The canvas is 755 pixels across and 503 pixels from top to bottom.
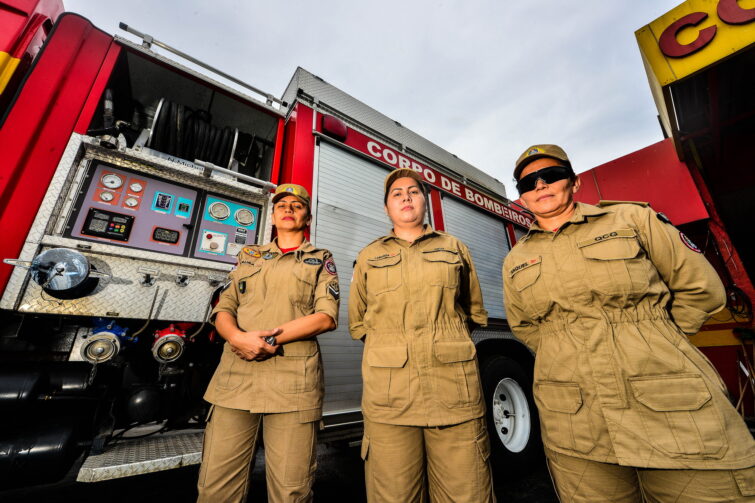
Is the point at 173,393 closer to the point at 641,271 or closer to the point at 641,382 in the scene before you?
the point at 641,382

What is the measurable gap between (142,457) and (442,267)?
5.97 ft

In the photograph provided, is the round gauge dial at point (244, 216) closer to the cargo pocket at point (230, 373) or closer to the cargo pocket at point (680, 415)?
the cargo pocket at point (230, 373)

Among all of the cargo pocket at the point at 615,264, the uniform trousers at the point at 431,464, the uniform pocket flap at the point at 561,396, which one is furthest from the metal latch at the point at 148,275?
the cargo pocket at the point at 615,264

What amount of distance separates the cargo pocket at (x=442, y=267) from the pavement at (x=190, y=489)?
1.97 m

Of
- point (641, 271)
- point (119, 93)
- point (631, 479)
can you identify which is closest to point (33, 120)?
point (119, 93)

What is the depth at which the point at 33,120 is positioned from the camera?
184cm

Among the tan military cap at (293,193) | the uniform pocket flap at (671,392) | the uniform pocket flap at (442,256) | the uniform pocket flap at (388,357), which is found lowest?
the uniform pocket flap at (671,392)

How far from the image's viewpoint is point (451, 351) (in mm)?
1306

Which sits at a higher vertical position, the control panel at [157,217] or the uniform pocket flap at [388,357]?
the control panel at [157,217]

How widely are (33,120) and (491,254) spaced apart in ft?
14.9

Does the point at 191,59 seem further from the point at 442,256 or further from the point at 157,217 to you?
the point at 442,256

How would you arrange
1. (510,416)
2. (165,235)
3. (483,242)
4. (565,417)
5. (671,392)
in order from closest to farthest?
(671,392)
(565,417)
(165,235)
(510,416)
(483,242)

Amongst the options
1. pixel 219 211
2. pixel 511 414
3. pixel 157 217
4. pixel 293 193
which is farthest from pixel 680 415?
pixel 157 217

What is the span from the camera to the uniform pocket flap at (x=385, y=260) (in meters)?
1.57
